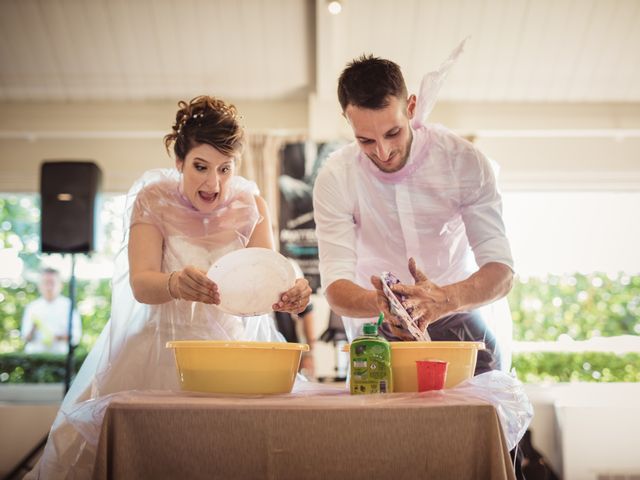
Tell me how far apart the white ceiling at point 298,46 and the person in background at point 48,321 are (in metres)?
1.61

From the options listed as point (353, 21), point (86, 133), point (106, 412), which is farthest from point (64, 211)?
point (106, 412)

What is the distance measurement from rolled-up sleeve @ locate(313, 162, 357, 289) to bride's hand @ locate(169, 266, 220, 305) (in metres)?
0.42

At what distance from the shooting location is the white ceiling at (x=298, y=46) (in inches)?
186

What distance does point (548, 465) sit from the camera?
4070 millimetres

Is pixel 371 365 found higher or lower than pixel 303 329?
higher

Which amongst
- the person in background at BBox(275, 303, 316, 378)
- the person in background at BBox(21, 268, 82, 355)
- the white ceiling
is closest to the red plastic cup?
the person in background at BBox(275, 303, 316, 378)

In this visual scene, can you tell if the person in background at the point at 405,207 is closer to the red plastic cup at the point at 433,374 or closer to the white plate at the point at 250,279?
the white plate at the point at 250,279

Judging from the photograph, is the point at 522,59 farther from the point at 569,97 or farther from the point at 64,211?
the point at 64,211

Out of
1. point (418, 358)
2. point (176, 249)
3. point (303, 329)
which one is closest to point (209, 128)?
point (176, 249)

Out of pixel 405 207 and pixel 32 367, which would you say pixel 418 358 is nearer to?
pixel 405 207

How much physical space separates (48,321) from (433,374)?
14.4 feet

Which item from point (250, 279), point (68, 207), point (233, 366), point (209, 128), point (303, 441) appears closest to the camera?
point (303, 441)

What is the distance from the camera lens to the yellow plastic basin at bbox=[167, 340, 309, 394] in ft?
4.15

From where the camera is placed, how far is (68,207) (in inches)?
167
